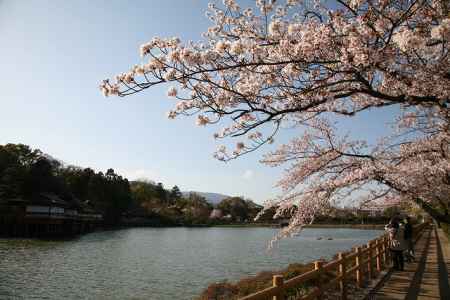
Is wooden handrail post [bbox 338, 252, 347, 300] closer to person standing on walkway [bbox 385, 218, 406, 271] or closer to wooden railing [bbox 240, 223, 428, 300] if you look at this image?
wooden railing [bbox 240, 223, 428, 300]

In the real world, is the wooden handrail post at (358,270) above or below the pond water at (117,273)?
above

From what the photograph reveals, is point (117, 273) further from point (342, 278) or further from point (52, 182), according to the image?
point (52, 182)

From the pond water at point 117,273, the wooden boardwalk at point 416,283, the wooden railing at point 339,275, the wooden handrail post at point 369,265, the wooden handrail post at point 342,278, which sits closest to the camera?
the wooden railing at point 339,275

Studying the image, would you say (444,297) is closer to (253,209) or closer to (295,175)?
(295,175)

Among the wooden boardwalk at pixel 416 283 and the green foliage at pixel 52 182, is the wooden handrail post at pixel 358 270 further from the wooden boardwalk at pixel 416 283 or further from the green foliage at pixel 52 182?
the green foliage at pixel 52 182

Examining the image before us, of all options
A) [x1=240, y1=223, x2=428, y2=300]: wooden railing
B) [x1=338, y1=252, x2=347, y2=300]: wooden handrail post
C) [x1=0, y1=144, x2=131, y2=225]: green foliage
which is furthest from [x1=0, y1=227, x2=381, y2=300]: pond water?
[x1=0, y1=144, x2=131, y2=225]: green foliage

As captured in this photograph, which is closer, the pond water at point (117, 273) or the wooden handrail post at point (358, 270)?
the wooden handrail post at point (358, 270)

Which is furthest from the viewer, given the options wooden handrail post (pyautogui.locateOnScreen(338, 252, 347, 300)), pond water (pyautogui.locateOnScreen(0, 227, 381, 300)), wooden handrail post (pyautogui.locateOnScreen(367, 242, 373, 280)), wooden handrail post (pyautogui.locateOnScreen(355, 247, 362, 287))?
pond water (pyautogui.locateOnScreen(0, 227, 381, 300))

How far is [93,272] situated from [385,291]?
43.6 ft

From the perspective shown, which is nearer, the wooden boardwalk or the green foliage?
the wooden boardwalk

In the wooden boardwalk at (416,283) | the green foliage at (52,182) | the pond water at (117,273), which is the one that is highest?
the green foliage at (52,182)

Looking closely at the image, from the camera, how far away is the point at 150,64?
403 cm

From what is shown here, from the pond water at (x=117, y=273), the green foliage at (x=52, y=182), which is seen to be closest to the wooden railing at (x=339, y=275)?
the pond water at (x=117, y=273)

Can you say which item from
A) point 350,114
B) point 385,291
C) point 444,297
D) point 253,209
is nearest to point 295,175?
point 350,114
